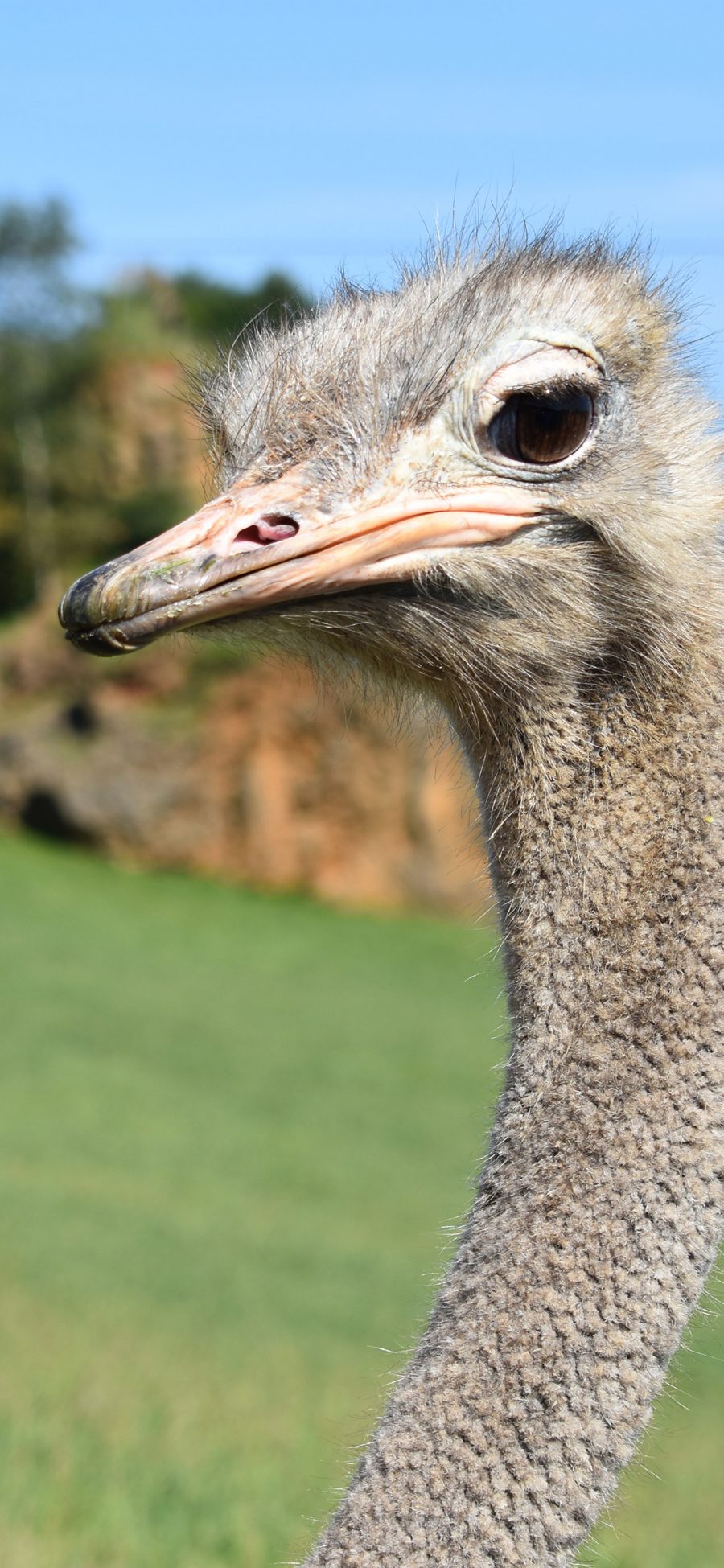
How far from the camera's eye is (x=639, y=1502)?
5809 millimetres

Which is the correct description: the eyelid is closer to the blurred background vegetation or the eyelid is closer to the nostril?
the nostril

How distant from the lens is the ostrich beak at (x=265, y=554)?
1.89 m

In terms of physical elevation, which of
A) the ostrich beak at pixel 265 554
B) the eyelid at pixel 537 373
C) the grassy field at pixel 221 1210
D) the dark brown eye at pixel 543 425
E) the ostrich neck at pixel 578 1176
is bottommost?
the grassy field at pixel 221 1210

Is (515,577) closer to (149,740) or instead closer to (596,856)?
(596,856)

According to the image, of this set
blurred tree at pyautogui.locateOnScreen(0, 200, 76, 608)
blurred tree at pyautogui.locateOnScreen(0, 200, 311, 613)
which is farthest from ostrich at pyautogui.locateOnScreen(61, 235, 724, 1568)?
blurred tree at pyautogui.locateOnScreen(0, 200, 76, 608)

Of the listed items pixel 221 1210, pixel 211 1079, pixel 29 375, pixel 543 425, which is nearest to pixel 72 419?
pixel 29 375

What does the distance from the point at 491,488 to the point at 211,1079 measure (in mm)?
14129

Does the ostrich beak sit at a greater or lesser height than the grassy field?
greater

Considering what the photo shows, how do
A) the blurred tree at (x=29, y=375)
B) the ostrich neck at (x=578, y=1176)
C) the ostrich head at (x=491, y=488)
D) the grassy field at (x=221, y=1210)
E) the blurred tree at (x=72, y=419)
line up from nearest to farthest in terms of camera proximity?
the ostrich neck at (x=578, y=1176) → the ostrich head at (x=491, y=488) → the grassy field at (x=221, y=1210) → the blurred tree at (x=72, y=419) → the blurred tree at (x=29, y=375)

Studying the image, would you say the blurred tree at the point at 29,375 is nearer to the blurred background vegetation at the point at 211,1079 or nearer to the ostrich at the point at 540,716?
the blurred background vegetation at the point at 211,1079

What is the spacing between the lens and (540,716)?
2082mm

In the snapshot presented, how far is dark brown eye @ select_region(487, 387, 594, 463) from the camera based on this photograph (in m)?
2.02

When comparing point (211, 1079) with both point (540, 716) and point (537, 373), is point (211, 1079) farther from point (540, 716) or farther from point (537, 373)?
point (537, 373)

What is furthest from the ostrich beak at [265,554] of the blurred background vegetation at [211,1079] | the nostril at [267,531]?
the blurred background vegetation at [211,1079]
